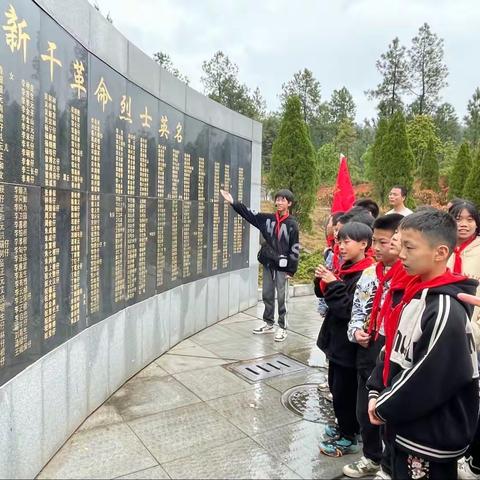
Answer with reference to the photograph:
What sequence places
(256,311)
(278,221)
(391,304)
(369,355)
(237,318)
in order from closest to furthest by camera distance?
(391,304) → (369,355) → (278,221) → (237,318) → (256,311)

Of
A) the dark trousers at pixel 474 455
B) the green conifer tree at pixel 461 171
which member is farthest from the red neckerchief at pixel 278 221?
the green conifer tree at pixel 461 171

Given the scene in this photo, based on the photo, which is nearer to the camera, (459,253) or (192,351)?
(459,253)

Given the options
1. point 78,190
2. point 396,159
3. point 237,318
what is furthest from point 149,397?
point 396,159

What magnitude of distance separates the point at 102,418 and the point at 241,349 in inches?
81.2

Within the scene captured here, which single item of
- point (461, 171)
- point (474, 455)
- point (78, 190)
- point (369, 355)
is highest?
point (461, 171)

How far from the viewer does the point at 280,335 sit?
5.64m

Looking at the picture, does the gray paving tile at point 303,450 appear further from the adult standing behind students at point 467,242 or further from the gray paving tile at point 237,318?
the gray paving tile at point 237,318

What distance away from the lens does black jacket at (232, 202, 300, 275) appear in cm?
559

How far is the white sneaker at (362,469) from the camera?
2787 millimetres

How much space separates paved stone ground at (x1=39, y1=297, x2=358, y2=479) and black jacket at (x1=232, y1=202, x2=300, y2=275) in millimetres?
1241

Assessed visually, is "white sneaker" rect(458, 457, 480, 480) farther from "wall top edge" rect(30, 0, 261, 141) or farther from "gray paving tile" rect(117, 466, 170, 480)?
"wall top edge" rect(30, 0, 261, 141)

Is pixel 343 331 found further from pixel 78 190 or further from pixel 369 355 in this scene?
pixel 78 190

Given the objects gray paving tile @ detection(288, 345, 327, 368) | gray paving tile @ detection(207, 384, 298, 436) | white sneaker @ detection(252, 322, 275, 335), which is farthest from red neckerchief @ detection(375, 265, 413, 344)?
white sneaker @ detection(252, 322, 275, 335)

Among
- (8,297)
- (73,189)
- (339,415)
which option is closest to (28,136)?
(73,189)
